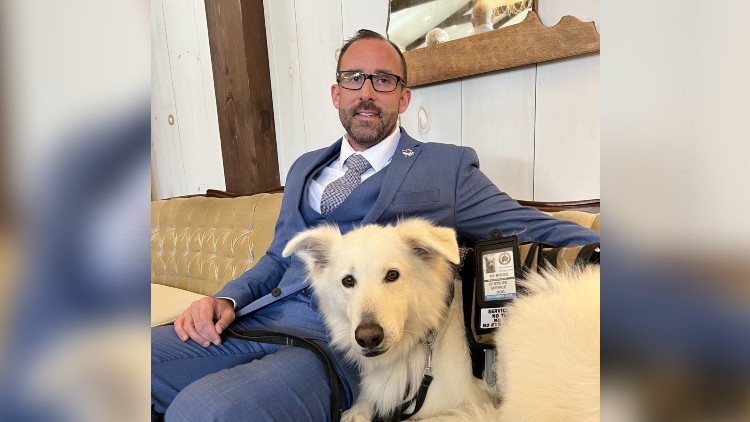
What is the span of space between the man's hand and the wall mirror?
133 centimetres

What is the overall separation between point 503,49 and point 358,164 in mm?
694

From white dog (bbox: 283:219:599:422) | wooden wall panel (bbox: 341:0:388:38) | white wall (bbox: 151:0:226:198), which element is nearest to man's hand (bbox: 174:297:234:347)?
white dog (bbox: 283:219:599:422)

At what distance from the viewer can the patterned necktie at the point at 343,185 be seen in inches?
54.5

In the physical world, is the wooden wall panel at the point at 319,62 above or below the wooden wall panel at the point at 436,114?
above

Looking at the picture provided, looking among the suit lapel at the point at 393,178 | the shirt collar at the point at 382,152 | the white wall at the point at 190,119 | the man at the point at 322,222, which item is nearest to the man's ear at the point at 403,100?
the man at the point at 322,222

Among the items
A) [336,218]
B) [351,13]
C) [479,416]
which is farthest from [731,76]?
[351,13]

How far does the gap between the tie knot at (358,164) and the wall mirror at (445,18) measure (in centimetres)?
69

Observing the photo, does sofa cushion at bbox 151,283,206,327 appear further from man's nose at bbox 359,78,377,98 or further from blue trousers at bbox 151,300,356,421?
man's nose at bbox 359,78,377,98

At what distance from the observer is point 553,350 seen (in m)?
0.58

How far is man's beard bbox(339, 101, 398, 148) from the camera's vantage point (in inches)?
56.8

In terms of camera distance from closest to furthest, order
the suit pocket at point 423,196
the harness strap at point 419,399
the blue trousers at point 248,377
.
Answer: the blue trousers at point 248,377 < the harness strap at point 419,399 < the suit pocket at point 423,196

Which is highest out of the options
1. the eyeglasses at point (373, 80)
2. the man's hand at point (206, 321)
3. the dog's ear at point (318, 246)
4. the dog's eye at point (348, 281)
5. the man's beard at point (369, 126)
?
the eyeglasses at point (373, 80)

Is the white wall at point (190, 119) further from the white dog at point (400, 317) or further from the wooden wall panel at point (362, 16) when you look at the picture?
the white dog at point (400, 317)

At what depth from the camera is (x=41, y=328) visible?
180 mm
